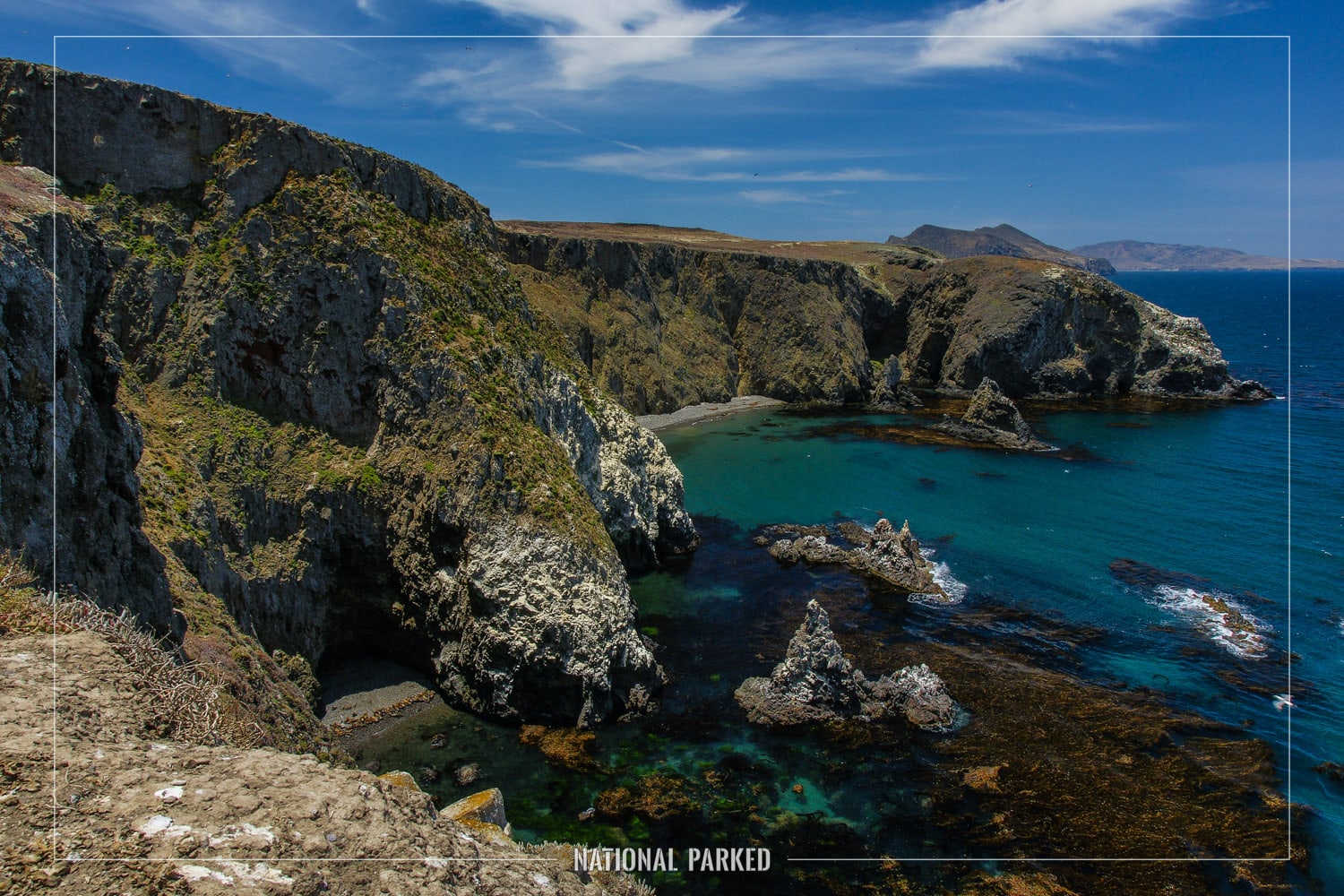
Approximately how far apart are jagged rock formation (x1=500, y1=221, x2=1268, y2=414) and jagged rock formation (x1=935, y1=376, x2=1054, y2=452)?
15.5 meters

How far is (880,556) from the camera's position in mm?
38594

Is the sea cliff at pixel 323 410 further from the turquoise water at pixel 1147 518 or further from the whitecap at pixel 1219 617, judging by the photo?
the whitecap at pixel 1219 617

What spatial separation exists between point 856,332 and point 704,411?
29.2 m

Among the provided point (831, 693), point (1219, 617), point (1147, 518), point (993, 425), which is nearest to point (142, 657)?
point (831, 693)

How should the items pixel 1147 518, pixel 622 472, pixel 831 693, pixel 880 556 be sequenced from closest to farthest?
pixel 831 693 → pixel 622 472 → pixel 880 556 → pixel 1147 518

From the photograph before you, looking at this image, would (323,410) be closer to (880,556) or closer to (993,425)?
(880,556)

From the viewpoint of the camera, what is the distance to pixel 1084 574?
38188mm

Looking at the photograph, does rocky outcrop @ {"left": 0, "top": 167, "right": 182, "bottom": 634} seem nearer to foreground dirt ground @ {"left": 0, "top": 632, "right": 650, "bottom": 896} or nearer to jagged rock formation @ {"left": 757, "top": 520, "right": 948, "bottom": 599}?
foreground dirt ground @ {"left": 0, "top": 632, "right": 650, "bottom": 896}

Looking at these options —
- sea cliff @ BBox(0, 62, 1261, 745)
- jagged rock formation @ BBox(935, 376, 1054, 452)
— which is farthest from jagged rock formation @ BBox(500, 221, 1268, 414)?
sea cliff @ BBox(0, 62, 1261, 745)

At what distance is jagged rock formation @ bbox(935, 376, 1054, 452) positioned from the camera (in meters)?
65.1

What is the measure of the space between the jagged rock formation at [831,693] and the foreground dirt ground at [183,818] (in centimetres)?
1820

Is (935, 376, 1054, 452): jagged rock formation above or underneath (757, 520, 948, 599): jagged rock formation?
above

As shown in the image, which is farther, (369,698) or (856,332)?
(856,332)

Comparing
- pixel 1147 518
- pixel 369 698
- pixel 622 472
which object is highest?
pixel 622 472
